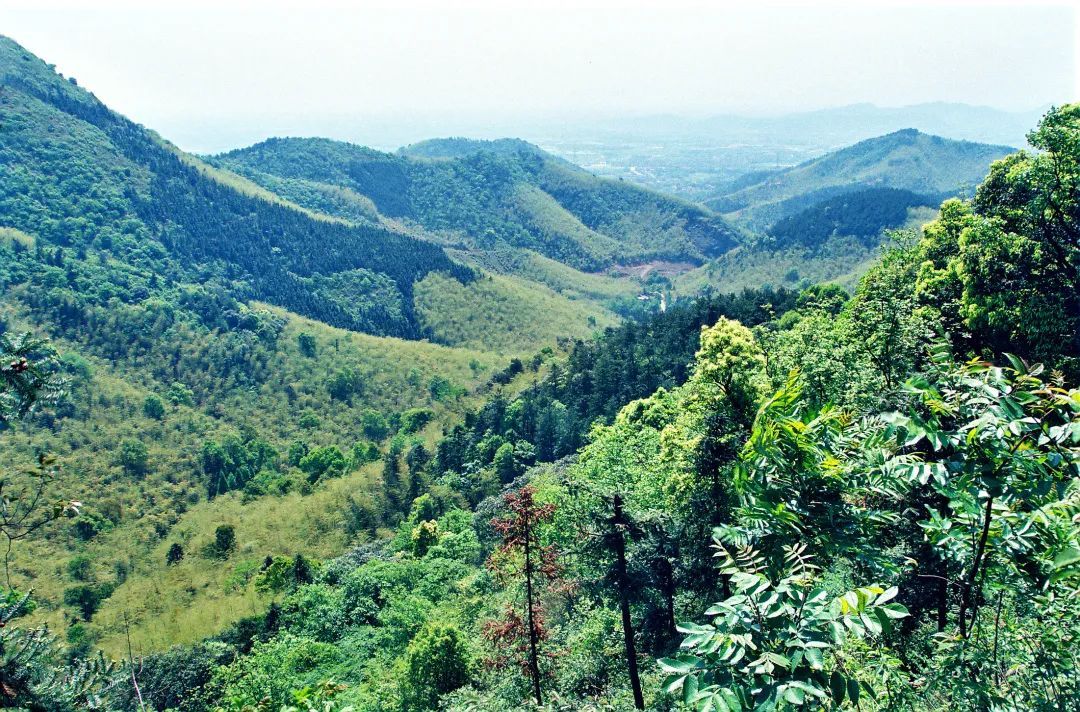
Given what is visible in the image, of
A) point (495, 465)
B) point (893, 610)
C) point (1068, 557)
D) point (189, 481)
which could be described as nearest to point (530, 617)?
point (893, 610)

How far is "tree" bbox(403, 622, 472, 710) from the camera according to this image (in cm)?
2212

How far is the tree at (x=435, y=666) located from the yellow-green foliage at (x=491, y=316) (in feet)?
280

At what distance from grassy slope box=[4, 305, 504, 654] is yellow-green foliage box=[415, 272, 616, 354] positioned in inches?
600

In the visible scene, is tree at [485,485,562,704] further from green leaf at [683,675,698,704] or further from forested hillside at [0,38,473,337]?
forested hillside at [0,38,473,337]

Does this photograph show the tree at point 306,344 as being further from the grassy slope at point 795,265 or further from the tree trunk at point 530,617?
the grassy slope at point 795,265

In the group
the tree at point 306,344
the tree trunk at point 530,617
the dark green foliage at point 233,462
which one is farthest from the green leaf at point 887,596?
the tree at point 306,344

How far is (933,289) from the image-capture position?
71.2 ft

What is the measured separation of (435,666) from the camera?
2222 cm

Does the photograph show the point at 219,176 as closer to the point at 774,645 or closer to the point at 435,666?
the point at 435,666

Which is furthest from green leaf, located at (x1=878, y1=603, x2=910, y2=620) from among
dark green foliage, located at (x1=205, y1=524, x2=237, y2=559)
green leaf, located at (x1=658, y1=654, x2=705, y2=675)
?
dark green foliage, located at (x1=205, y1=524, x2=237, y2=559)

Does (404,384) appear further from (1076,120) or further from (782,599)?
(782,599)

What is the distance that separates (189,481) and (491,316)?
2359 inches

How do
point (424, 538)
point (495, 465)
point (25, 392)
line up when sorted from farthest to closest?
point (495, 465) → point (424, 538) → point (25, 392)

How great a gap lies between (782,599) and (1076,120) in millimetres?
20103
